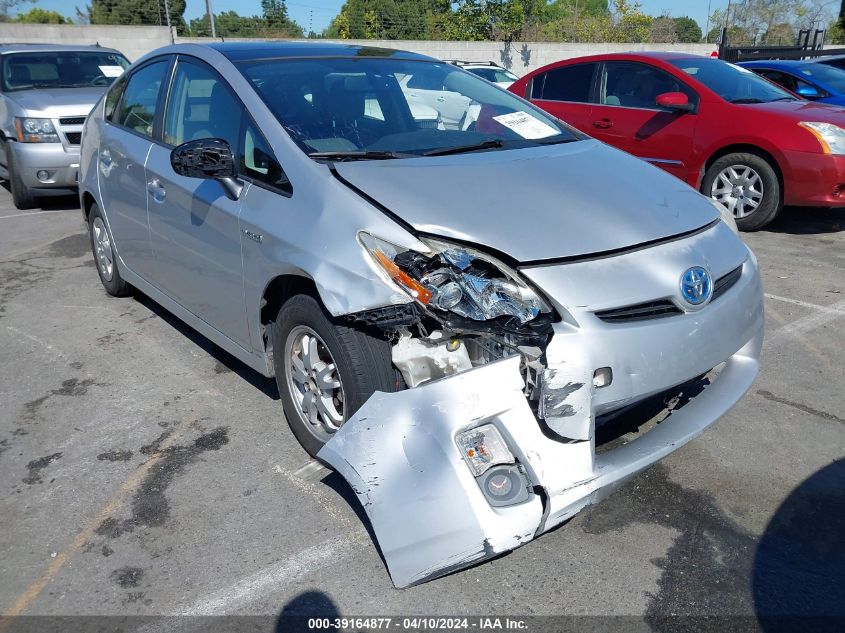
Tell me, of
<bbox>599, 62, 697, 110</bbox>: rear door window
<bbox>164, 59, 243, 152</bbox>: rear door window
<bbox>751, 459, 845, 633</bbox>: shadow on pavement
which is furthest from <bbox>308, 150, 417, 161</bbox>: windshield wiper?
<bbox>599, 62, 697, 110</bbox>: rear door window

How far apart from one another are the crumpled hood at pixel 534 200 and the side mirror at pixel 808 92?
25.0 ft

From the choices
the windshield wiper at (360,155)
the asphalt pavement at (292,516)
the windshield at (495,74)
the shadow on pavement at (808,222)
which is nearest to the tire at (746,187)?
the shadow on pavement at (808,222)

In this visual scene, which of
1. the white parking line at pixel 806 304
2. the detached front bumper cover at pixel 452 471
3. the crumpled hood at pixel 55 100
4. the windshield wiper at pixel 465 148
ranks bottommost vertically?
the white parking line at pixel 806 304

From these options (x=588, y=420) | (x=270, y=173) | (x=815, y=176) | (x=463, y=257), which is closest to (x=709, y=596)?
(x=588, y=420)

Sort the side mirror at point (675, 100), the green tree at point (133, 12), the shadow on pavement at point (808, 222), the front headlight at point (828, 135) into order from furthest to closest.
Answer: the green tree at point (133, 12)
the shadow on pavement at point (808, 222)
the side mirror at point (675, 100)
the front headlight at point (828, 135)

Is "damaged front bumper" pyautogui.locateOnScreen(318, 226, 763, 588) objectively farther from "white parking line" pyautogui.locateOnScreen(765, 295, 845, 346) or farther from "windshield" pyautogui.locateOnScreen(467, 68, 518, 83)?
"windshield" pyautogui.locateOnScreen(467, 68, 518, 83)

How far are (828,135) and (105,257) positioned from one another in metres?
6.08

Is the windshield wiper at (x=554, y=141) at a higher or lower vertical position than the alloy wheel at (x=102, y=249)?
higher

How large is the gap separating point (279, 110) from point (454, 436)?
1758 millimetres

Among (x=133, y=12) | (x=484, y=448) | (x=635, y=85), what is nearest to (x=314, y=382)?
(x=484, y=448)

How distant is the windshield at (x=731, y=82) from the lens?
282 inches

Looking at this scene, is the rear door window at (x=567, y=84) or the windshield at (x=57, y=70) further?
the windshield at (x=57, y=70)

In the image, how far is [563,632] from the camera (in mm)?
2270

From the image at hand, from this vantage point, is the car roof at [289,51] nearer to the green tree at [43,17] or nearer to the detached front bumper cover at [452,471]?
the detached front bumper cover at [452,471]
